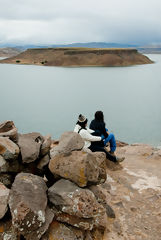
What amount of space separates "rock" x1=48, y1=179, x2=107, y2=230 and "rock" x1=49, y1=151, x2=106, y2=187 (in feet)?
0.86

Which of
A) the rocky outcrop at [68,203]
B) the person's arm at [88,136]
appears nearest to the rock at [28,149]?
the rocky outcrop at [68,203]

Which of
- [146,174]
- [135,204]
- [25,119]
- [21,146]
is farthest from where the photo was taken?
[25,119]

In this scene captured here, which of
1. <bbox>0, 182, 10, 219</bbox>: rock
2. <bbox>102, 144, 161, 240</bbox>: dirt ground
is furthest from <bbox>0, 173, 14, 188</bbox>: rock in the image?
<bbox>102, 144, 161, 240</bbox>: dirt ground

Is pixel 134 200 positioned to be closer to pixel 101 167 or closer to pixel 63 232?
pixel 101 167

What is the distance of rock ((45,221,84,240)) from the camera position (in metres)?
5.59

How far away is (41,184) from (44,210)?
27.6 inches

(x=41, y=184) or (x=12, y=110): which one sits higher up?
(x=41, y=184)

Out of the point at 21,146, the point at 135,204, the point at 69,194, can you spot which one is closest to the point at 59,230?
the point at 69,194

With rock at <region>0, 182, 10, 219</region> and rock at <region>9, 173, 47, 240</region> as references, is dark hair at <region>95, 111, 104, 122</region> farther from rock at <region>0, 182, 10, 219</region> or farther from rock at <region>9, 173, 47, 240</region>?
rock at <region>0, 182, 10, 219</region>

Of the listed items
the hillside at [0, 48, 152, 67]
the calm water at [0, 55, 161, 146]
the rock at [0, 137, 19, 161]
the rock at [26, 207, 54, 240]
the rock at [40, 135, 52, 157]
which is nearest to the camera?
the rock at [26, 207, 54, 240]

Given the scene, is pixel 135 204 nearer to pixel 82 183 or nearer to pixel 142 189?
pixel 142 189

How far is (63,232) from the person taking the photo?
569 centimetres

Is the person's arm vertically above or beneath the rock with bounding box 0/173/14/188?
above

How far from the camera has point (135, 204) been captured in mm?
7680
